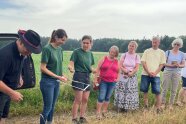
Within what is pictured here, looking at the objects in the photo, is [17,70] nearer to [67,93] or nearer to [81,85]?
[81,85]

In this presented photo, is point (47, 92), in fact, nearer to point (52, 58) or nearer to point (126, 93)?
point (52, 58)

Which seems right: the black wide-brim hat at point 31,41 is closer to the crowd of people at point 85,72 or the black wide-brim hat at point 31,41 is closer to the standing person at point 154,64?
the crowd of people at point 85,72

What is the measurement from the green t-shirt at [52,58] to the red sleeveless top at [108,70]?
202 centimetres

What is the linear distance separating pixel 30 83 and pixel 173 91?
16.2ft

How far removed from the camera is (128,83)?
1005cm

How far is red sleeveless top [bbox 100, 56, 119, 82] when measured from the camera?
29.2 feet

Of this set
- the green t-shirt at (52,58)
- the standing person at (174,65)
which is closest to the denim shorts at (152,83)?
the standing person at (174,65)

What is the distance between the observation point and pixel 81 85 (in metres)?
7.93

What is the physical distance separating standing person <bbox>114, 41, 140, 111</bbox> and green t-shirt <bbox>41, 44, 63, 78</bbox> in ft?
9.99

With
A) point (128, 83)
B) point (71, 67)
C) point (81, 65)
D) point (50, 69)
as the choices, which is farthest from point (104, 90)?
point (50, 69)

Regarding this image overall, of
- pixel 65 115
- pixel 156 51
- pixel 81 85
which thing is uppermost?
pixel 156 51

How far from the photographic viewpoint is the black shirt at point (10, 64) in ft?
16.1

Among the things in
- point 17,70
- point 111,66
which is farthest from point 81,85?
point 17,70

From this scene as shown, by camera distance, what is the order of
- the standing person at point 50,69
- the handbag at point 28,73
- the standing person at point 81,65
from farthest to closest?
1. the standing person at point 81,65
2. the standing person at point 50,69
3. the handbag at point 28,73
